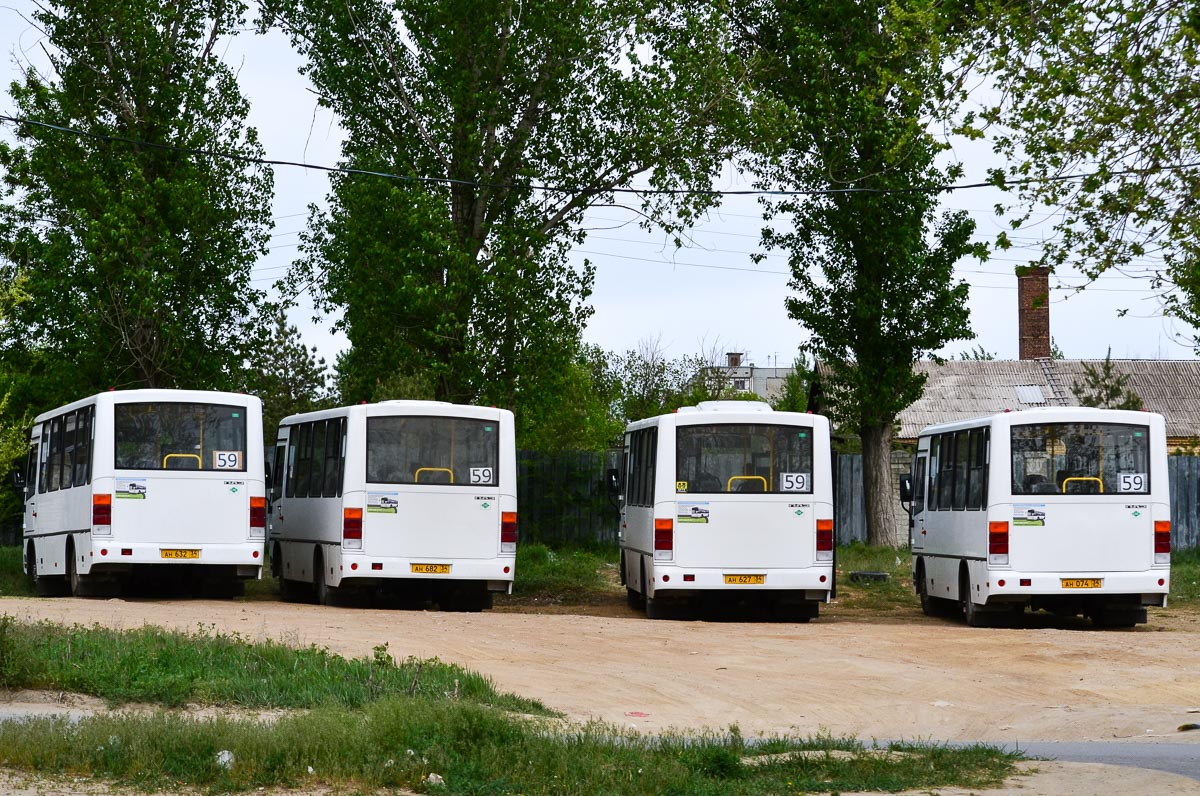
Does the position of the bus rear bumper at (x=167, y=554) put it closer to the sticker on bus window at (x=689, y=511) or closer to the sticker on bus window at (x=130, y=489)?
the sticker on bus window at (x=130, y=489)

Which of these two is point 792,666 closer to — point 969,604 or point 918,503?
point 969,604

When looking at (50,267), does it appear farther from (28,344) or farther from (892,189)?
(892,189)

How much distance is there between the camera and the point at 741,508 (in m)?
21.8

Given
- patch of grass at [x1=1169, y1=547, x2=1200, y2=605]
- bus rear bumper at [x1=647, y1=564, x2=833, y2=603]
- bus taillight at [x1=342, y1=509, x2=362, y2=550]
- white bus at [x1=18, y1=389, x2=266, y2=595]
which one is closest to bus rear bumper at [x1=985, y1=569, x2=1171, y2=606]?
bus rear bumper at [x1=647, y1=564, x2=833, y2=603]

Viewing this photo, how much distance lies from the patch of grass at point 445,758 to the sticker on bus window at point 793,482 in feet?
35.0

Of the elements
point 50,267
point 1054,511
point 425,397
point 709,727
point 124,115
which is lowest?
point 709,727

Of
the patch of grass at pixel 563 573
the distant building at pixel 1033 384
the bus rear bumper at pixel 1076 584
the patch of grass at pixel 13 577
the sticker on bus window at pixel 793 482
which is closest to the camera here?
the bus rear bumper at pixel 1076 584

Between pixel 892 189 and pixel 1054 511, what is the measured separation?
13557mm

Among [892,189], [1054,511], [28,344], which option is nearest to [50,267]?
[28,344]

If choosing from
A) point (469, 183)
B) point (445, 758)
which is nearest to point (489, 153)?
point (469, 183)

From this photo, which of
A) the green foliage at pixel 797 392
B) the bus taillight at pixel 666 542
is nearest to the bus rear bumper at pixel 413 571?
the bus taillight at pixel 666 542

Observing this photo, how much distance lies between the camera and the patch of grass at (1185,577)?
26.8 m

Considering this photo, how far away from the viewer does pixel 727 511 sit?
21.8 meters

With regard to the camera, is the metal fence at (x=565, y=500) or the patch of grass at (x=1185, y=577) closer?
the patch of grass at (x=1185, y=577)
